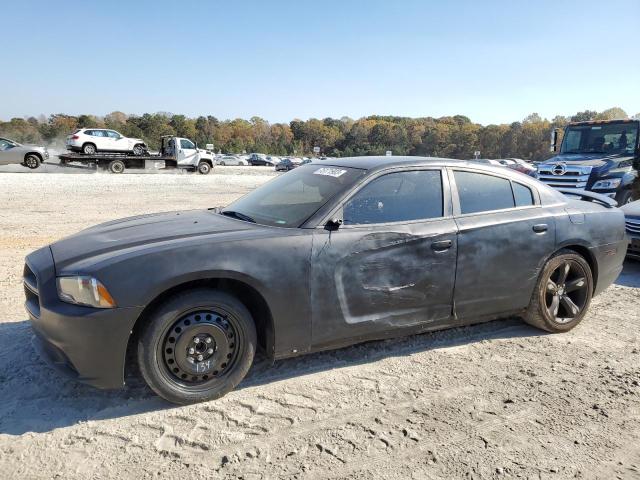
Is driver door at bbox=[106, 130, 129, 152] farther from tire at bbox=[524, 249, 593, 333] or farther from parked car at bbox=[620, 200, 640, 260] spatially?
tire at bbox=[524, 249, 593, 333]

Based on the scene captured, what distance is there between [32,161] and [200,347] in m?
26.2

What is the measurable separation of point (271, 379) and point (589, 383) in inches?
89.7

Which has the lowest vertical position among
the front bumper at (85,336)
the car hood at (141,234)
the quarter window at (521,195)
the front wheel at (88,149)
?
the front bumper at (85,336)

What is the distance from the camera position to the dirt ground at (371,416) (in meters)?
2.50

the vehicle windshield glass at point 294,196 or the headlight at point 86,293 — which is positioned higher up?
the vehicle windshield glass at point 294,196

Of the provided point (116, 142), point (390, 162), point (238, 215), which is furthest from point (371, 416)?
point (116, 142)

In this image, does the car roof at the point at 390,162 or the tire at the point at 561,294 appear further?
the tire at the point at 561,294

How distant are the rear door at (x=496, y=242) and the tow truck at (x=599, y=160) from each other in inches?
300

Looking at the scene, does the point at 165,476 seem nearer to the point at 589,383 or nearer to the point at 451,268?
the point at 451,268

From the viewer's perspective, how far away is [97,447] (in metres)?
2.61

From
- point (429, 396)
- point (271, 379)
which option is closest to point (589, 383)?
point (429, 396)

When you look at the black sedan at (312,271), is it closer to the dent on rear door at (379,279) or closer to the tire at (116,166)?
the dent on rear door at (379,279)

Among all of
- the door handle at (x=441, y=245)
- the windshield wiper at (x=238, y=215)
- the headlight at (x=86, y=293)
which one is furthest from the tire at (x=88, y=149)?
the door handle at (x=441, y=245)

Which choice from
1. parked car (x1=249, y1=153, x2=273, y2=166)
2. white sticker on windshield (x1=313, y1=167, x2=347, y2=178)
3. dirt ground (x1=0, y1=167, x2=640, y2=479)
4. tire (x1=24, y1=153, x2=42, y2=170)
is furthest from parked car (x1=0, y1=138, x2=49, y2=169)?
parked car (x1=249, y1=153, x2=273, y2=166)
